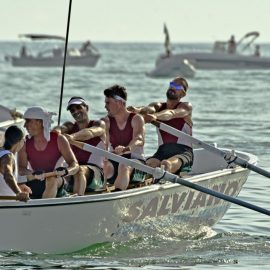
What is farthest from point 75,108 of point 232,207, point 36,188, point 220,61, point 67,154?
point 220,61

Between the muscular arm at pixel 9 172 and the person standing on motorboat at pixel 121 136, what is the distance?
2.35 metres

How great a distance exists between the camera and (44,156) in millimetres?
14453

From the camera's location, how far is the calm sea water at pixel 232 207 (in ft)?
47.4

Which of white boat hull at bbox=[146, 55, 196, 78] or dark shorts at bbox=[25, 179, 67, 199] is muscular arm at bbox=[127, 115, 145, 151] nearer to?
dark shorts at bbox=[25, 179, 67, 199]

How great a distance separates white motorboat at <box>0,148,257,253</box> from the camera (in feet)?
44.7

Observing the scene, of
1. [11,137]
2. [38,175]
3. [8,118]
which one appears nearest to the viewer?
[11,137]

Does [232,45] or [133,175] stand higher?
[133,175]

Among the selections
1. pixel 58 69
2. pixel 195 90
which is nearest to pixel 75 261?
pixel 195 90

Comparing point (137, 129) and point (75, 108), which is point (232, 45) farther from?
point (75, 108)

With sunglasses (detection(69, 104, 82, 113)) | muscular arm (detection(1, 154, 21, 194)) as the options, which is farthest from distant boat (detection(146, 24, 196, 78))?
muscular arm (detection(1, 154, 21, 194))

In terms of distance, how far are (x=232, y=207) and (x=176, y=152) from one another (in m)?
2.84

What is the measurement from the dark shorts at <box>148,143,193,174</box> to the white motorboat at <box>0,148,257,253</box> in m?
0.46

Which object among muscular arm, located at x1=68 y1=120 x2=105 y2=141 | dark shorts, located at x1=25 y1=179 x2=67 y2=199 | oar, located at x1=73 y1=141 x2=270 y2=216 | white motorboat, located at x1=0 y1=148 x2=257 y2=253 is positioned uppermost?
muscular arm, located at x1=68 y1=120 x2=105 y2=141

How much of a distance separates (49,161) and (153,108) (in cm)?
297
